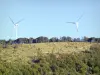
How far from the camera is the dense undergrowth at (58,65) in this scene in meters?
89.6

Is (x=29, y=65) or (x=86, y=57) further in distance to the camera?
(x=86, y=57)

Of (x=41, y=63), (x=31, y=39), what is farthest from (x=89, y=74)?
(x=31, y=39)

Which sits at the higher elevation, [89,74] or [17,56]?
[17,56]

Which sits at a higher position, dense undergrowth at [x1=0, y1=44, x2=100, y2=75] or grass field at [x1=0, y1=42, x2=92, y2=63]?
grass field at [x1=0, y1=42, x2=92, y2=63]

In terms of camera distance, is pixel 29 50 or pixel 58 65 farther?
pixel 29 50

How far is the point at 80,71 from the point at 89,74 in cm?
340

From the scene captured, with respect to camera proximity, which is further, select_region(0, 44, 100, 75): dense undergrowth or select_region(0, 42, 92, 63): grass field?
select_region(0, 42, 92, 63): grass field

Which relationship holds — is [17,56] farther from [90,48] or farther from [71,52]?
[90,48]

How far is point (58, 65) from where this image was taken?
10106cm

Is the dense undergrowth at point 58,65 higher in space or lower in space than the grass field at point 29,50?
lower

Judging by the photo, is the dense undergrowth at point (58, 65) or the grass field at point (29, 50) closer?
the dense undergrowth at point (58, 65)

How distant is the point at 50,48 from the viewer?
403 feet

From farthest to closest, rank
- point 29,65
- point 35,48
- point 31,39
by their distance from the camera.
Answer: point 31,39 < point 35,48 < point 29,65

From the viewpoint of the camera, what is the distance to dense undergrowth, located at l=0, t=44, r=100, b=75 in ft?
294
